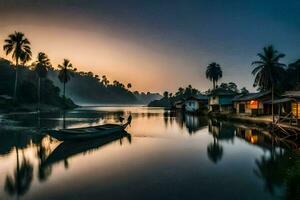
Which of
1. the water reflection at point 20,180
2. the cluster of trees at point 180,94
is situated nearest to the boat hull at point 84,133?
the water reflection at point 20,180

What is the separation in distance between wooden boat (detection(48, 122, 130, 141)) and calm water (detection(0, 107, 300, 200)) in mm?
922

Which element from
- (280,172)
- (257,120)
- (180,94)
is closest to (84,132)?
(280,172)

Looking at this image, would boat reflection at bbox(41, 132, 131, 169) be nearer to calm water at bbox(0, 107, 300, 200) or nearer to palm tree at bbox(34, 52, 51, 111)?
calm water at bbox(0, 107, 300, 200)

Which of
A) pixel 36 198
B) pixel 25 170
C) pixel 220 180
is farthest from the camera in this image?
pixel 25 170

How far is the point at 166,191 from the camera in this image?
12.6 meters

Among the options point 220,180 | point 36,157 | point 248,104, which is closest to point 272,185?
point 220,180

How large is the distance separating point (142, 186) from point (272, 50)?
41.7 m

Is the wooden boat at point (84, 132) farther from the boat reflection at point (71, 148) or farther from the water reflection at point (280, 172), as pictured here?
the water reflection at point (280, 172)

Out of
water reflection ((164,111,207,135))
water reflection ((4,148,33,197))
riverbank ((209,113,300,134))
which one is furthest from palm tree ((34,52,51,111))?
water reflection ((4,148,33,197))

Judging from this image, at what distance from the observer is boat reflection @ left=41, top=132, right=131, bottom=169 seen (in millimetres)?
19672

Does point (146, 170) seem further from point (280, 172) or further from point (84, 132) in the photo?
point (84, 132)

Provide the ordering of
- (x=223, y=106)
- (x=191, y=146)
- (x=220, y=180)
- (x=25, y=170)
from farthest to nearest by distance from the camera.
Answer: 1. (x=223, y=106)
2. (x=191, y=146)
3. (x=25, y=170)
4. (x=220, y=180)

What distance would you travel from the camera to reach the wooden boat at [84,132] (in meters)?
25.4

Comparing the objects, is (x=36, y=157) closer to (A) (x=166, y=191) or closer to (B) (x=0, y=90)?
(A) (x=166, y=191)
